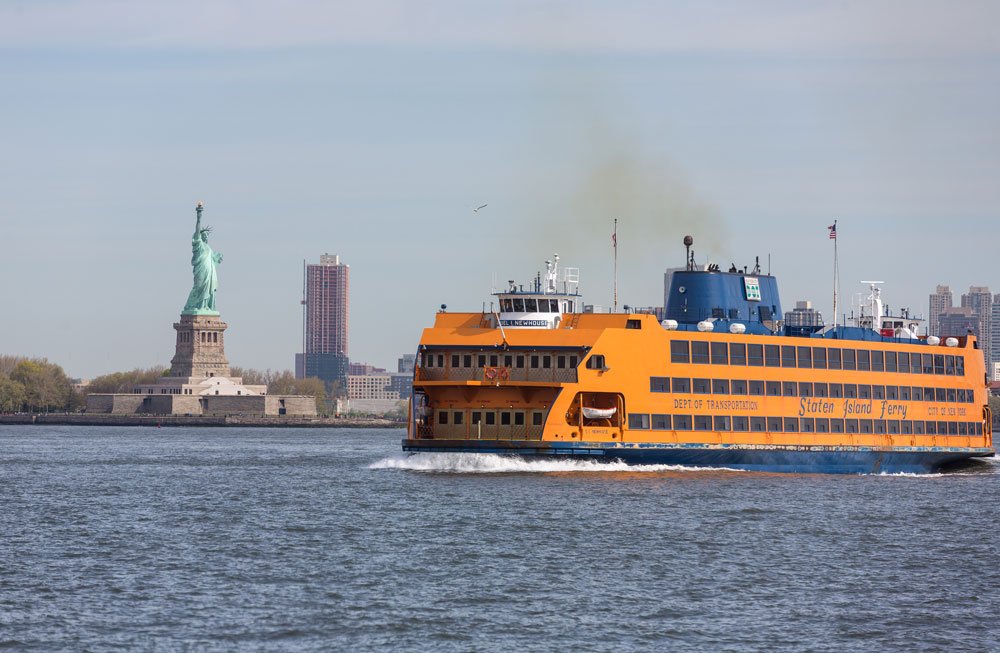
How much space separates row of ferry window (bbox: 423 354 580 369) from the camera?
204 ft

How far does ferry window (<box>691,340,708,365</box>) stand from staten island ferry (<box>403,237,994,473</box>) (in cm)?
8

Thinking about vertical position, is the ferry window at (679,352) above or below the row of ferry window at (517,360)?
above

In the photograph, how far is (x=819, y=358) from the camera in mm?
71875

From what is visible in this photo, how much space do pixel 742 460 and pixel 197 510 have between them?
2598 centimetres

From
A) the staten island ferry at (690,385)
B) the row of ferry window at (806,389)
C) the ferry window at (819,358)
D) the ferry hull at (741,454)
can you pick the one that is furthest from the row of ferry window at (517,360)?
the ferry window at (819,358)

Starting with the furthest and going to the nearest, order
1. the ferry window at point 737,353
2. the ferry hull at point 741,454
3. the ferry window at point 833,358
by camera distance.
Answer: the ferry window at point 833,358 < the ferry window at point 737,353 < the ferry hull at point 741,454

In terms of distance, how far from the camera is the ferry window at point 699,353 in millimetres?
66188

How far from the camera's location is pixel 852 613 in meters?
32.8

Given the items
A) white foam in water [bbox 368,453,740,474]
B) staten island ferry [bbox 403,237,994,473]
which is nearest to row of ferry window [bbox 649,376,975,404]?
staten island ferry [bbox 403,237,994,473]

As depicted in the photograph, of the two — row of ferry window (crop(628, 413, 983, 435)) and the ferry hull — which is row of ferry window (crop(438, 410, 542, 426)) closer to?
the ferry hull

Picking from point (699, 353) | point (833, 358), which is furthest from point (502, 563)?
point (833, 358)

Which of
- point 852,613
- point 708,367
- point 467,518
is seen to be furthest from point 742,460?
point 852,613

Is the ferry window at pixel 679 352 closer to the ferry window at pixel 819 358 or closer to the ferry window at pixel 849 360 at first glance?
the ferry window at pixel 819 358

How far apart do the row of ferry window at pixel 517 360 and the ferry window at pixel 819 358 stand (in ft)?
48.1
